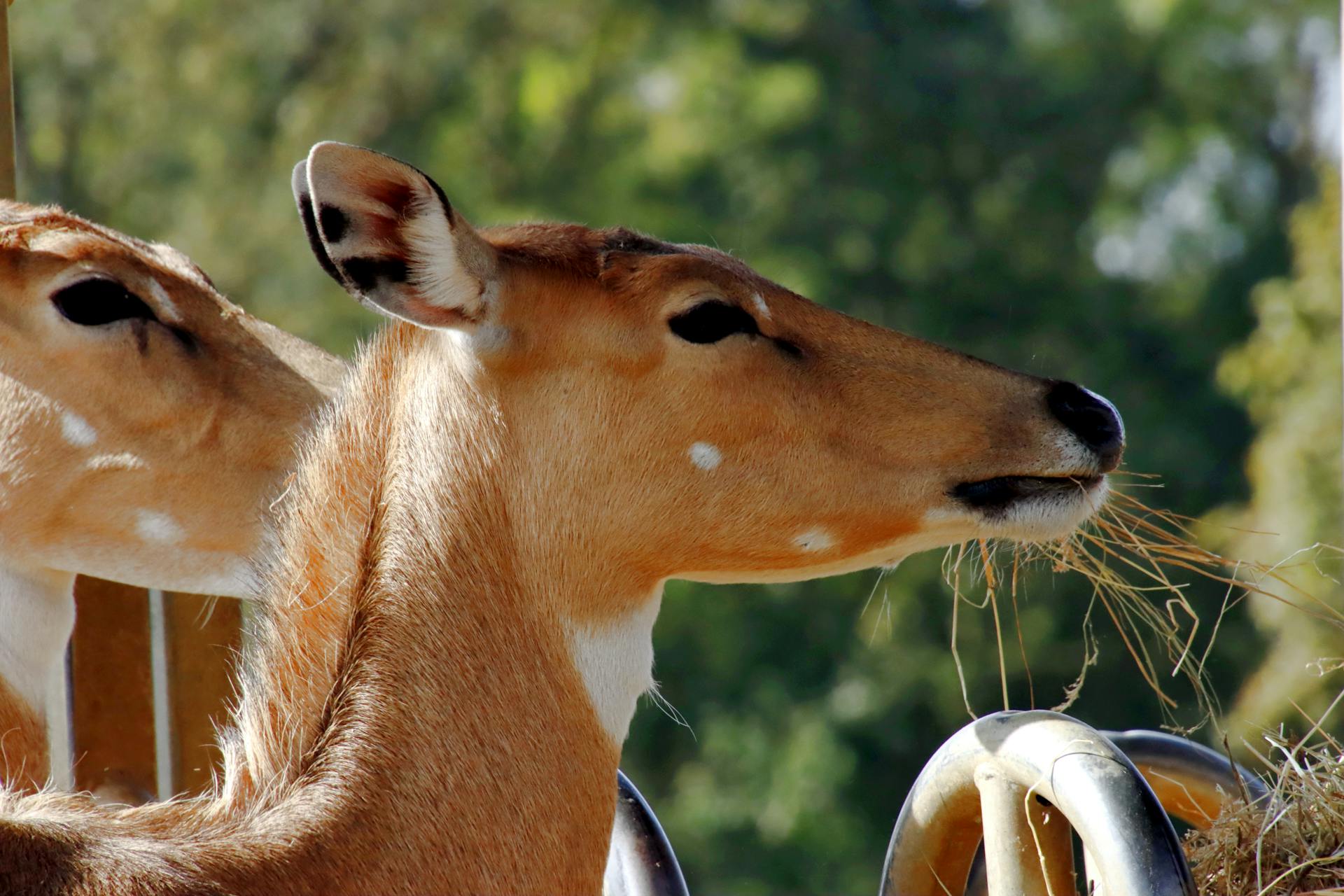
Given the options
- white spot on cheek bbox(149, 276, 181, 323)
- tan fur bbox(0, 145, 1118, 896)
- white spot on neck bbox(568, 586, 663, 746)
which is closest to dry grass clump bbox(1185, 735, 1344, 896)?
tan fur bbox(0, 145, 1118, 896)

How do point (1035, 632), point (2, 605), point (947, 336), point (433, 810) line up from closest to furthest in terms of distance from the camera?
point (433, 810) < point (2, 605) < point (1035, 632) < point (947, 336)

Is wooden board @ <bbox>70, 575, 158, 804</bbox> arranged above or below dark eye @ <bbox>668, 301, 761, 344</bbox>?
below

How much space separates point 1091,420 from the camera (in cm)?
304

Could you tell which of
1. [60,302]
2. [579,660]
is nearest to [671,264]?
[579,660]

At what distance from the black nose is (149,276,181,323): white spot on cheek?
2.34 metres

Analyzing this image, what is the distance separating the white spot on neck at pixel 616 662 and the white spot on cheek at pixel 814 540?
0.30 m

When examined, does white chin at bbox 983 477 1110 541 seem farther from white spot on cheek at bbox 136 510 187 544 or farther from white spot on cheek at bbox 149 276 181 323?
white spot on cheek at bbox 149 276 181 323

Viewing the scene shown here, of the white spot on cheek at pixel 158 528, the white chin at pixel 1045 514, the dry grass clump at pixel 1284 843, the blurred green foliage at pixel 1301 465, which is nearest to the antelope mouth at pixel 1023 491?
the white chin at pixel 1045 514

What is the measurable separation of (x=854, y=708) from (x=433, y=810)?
1347 centimetres

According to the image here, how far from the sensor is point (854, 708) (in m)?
15.8

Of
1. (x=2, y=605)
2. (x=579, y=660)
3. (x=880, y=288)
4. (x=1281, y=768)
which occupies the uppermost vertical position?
(x=880, y=288)

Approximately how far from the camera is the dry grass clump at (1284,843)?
8.56 ft

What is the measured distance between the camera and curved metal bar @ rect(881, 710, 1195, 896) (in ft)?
7.68

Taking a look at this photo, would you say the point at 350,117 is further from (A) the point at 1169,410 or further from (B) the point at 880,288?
(A) the point at 1169,410
